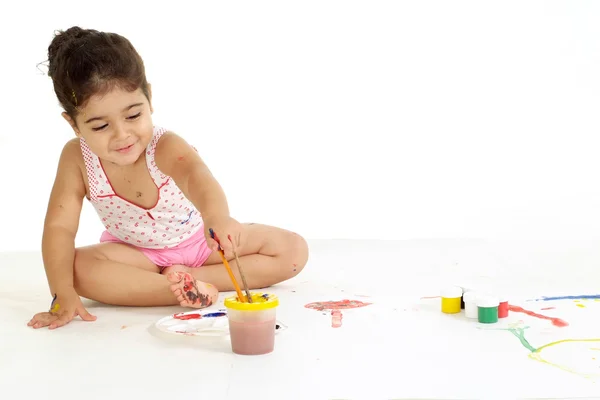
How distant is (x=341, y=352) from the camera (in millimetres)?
1198

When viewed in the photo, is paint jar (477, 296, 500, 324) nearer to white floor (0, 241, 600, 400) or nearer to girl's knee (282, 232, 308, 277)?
white floor (0, 241, 600, 400)

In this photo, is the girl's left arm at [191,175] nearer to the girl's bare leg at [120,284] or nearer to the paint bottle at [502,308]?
the girl's bare leg at [120,284]

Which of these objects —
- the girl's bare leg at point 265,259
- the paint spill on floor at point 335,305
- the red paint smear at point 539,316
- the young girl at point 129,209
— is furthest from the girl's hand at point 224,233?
the red paint smear at point 539,316

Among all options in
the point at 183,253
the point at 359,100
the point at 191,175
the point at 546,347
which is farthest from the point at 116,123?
the point at 359,100

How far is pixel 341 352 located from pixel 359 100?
1.84 m

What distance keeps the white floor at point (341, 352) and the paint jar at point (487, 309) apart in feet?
0.05

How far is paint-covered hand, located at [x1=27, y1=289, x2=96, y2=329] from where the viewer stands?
4.66 feet

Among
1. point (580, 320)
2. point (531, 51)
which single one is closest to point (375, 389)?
point (580, 320)

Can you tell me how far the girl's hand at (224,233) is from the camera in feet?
4.04

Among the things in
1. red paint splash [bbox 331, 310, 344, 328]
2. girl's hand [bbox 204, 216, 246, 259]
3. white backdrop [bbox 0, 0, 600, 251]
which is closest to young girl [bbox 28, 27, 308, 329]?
girl's hand [bbox 204, 216, 246, 259]

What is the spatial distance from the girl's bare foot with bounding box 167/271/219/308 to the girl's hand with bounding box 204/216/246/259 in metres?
0.18

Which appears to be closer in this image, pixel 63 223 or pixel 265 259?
pixel 63 223

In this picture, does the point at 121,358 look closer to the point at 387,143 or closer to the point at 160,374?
the point at 160,374

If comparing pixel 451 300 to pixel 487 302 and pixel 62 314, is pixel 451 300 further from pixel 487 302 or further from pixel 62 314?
pixel 62 314
